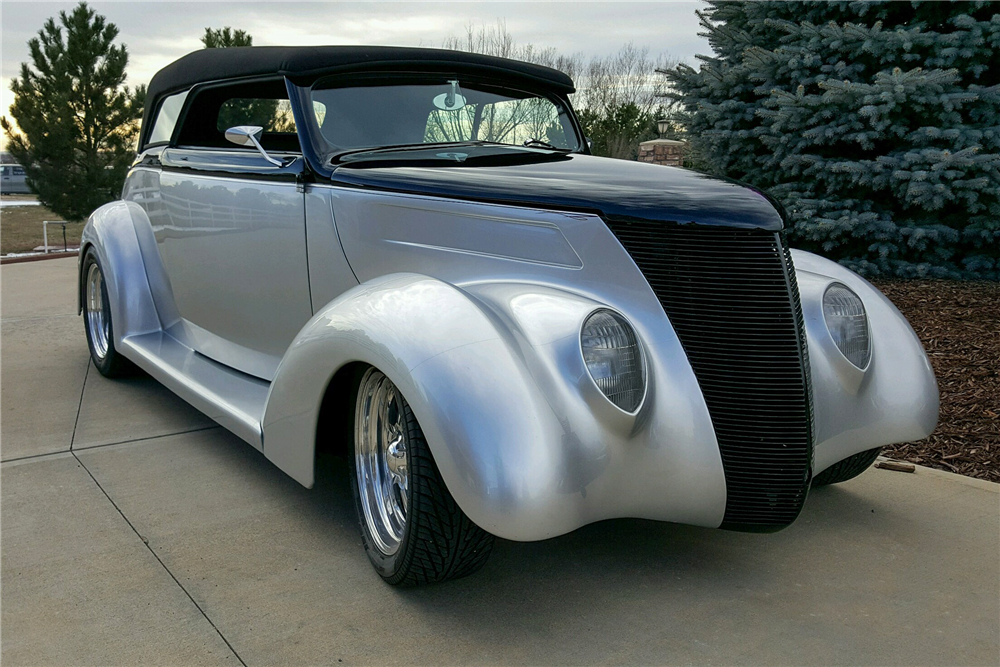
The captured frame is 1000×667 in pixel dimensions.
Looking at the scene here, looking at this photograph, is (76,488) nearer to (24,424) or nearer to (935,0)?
(24,424)

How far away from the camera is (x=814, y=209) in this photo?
273 inches

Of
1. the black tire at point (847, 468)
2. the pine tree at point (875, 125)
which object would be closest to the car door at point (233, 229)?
the black tire at point (847, 468)

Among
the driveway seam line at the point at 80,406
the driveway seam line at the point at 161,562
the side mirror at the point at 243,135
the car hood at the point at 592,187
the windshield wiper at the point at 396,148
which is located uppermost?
the side mirror at the point at 243,135

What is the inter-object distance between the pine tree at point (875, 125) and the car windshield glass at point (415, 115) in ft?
12.0

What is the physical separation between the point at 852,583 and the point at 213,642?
1911 millimetres

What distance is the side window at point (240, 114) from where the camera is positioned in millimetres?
3719

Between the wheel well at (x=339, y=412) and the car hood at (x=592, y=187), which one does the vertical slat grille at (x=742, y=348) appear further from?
the wheel well at (x=339, y=412)

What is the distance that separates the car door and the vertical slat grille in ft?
5.19

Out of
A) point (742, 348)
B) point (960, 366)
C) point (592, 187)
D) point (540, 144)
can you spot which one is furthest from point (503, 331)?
point (960, 366)

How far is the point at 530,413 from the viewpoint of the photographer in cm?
218

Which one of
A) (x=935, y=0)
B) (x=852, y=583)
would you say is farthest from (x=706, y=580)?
(x=935, y=0)

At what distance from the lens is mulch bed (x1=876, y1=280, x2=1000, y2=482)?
12.6ft

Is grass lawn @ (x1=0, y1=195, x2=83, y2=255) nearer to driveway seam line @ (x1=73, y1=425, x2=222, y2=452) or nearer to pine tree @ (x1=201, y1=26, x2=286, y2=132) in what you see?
pine tree @ (x1=201, y1=26, x2=286, y2=132)

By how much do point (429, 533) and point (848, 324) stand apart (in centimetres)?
157
